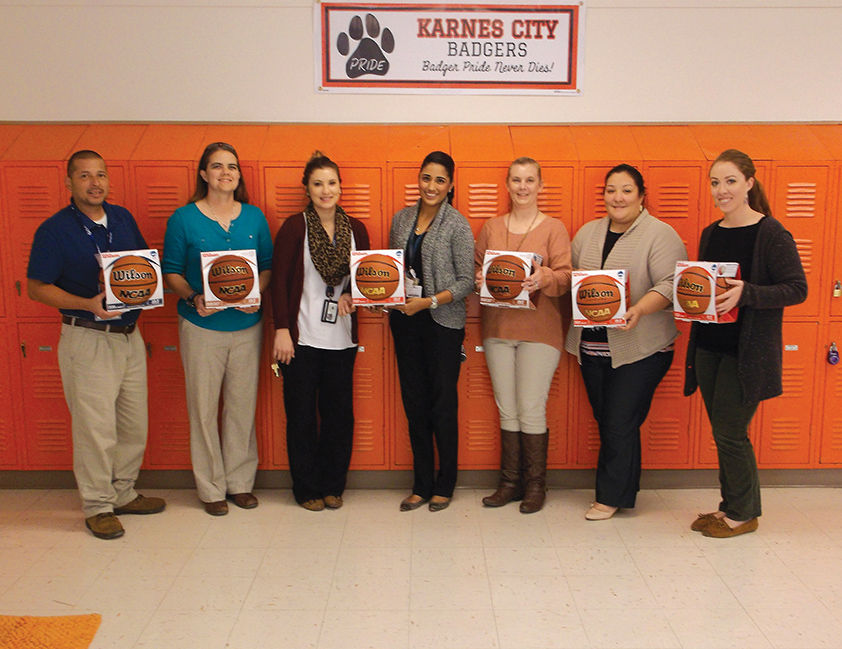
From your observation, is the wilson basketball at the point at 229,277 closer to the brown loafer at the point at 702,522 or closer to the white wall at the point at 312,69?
the white wall at the point at 312,69

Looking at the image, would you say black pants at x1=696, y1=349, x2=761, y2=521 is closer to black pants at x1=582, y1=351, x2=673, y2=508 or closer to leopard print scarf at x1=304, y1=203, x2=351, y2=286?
black pants at x1=582, y1=351, x2=673, y2=508

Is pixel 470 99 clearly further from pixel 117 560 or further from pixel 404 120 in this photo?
pixel 117 560

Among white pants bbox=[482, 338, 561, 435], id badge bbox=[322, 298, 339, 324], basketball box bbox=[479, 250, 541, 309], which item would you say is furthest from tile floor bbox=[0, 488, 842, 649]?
basketball box bbox=[479, 250, 541, 309]

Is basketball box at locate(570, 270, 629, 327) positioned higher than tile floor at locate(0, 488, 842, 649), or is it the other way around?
basketball box at locate(570, 270, 629, 327)

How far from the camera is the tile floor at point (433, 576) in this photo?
2678mm

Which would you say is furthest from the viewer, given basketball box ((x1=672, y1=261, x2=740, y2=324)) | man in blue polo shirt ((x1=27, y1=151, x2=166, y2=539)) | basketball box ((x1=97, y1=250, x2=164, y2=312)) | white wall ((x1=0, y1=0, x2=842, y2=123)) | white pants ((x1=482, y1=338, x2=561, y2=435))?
white wall ((x1=0, y1=0, x2=842, y2=123))

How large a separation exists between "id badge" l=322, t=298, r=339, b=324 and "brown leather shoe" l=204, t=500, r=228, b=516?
42.0 inches

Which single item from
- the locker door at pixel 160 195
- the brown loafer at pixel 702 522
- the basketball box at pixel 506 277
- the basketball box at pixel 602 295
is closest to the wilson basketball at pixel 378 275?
the basketball box at pixel 506 277

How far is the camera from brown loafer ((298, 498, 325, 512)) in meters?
3.80

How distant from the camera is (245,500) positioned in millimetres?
3832

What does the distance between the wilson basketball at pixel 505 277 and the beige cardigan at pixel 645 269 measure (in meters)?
0.42

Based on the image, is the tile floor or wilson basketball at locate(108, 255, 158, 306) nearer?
the tile floor

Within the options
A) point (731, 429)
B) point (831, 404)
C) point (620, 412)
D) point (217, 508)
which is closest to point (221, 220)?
point (217, 508)

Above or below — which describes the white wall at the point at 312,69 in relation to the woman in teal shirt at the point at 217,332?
above
